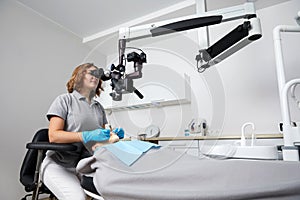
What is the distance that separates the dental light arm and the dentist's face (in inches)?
5.7

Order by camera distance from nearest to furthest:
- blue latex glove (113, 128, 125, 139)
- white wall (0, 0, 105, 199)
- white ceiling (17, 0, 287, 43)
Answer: blue latex glove (113, 128, 125, 139) < white wall (0, 0, 105, 199) < white ceiling (17, 0, 287, 43)

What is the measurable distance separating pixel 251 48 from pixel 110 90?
5.91 feet

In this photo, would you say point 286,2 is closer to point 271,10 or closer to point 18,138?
point 271,10

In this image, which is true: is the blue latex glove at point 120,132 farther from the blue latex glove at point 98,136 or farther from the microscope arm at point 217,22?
the microscope arm at point 217,22

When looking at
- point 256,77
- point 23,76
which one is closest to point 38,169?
point 23,76

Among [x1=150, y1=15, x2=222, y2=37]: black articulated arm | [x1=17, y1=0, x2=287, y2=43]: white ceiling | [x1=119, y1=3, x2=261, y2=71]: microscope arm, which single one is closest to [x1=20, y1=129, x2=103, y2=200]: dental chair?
[x1=119, y1=3, x2=261, y2=71]: microscope arm

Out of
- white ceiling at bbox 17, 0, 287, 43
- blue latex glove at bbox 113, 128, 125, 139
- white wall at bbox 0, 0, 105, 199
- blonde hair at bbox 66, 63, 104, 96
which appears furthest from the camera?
white ceiling at bbox 17, 0, 287, 43

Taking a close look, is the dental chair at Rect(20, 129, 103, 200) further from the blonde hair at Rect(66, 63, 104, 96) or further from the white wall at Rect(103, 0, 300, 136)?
the white wall at Rect(103, 0, 300, 136)

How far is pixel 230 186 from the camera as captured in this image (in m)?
0.35

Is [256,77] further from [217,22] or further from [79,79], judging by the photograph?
[79,79]

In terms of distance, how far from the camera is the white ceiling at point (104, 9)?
6.19 feet

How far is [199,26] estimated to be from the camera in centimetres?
76

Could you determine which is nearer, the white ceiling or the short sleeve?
the short sleeve

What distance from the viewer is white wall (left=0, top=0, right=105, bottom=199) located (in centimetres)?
156
